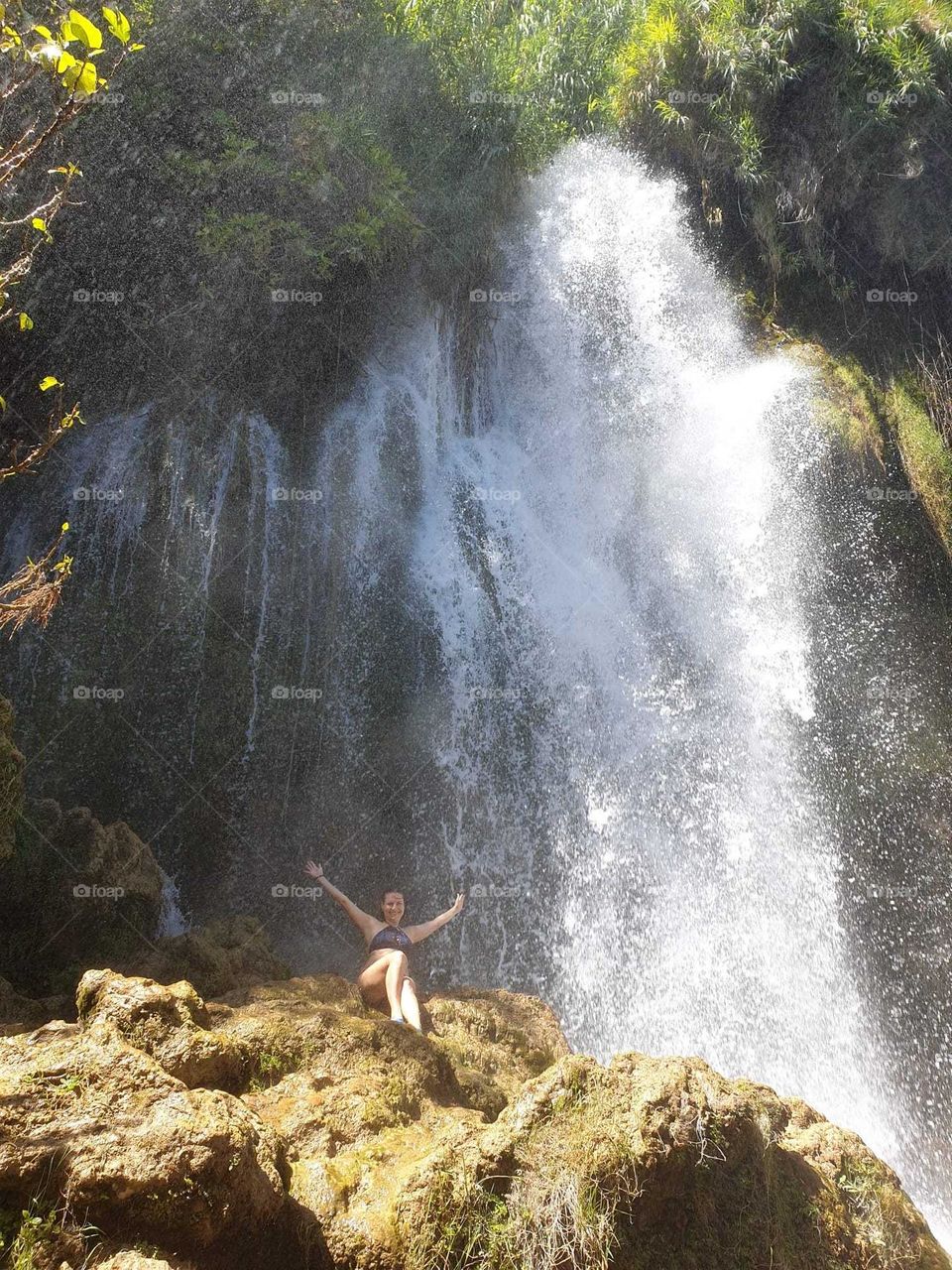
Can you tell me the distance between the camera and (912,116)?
10.2 m

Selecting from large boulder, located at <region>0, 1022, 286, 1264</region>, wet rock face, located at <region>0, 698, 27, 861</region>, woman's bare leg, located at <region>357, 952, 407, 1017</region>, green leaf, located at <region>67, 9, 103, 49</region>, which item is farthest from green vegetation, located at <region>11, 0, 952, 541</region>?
large boulder, located at <region>0, 1022, 286, 1264</region>

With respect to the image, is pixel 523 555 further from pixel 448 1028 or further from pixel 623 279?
pixel 448 1028

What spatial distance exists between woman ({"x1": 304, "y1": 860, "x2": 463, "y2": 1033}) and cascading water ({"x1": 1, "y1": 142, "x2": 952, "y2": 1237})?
1.25 m

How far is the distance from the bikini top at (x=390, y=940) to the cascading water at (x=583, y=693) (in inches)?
59.1

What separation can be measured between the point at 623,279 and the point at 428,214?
254cm

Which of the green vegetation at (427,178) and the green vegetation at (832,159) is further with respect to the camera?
the green vegetation at (832,159)

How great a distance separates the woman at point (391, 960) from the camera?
505 cm

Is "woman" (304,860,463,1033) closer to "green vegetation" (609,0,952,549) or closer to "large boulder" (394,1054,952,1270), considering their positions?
"large boulder" (394,1054,952,1270)

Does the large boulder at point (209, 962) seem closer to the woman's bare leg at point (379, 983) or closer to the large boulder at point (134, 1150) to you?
the woman's bare leg at point (379, 983)

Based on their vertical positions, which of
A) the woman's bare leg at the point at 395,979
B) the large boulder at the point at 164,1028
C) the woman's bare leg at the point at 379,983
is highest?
the large boulder at the point at 164,1028

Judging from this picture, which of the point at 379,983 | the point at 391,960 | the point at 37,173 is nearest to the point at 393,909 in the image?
the point at 391,960

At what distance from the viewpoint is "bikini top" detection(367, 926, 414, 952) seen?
5938 millimetres

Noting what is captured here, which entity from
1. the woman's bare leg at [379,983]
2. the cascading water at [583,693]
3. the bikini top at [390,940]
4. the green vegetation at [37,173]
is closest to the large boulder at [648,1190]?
the woman's bare leg at [379,983]

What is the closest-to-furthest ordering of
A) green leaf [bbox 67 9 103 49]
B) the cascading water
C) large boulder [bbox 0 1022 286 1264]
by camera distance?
large boulder [bbox 0 1022 286 1264] → green leaf [bbox 67 9 103 49] → the cascading water
